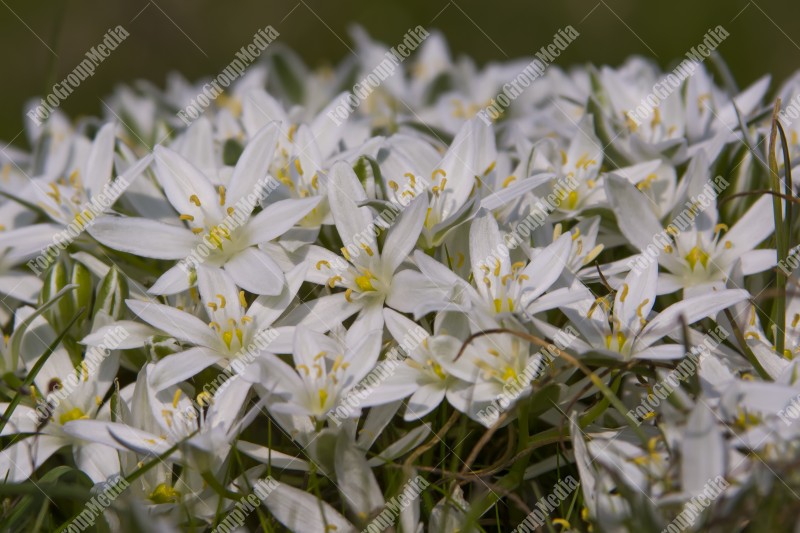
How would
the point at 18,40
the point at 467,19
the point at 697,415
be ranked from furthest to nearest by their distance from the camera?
the point at 467,19 < the point at 18,40 < the point at 697,415

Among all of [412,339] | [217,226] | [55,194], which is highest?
[412,339]

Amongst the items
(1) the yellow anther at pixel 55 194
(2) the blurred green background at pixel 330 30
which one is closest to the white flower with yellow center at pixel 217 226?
(1) the yellow anther at pixel 55 194

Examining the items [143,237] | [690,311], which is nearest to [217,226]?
[143,237]

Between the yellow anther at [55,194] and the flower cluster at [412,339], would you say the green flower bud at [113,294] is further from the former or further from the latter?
the yellow anther at [55,194]

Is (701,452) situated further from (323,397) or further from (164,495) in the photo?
(164,495)

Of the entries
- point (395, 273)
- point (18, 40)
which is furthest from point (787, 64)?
point (18, 40)

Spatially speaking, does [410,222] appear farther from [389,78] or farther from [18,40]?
[18,40]

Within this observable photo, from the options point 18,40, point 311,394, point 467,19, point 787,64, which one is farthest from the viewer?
point 467,19
